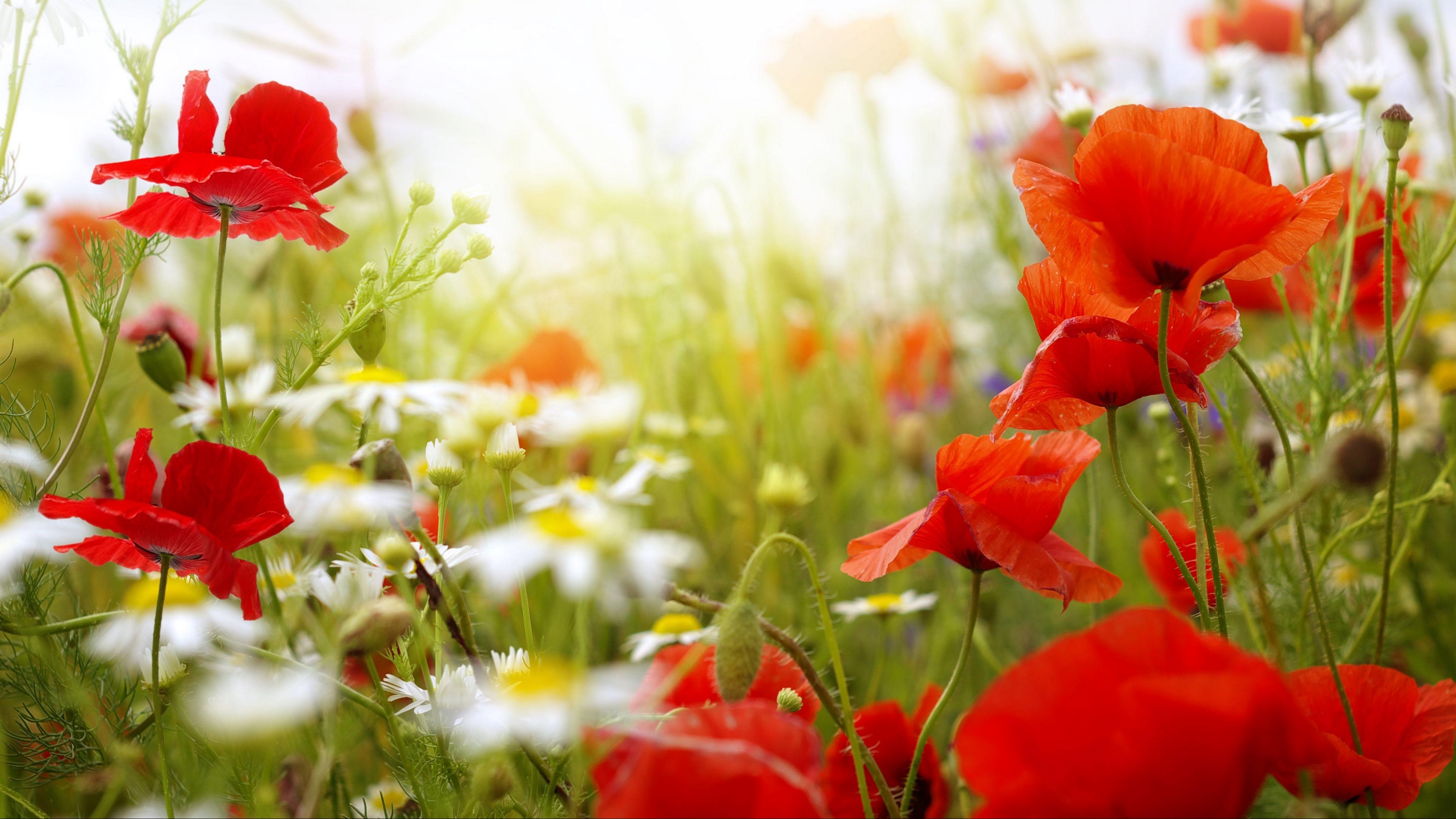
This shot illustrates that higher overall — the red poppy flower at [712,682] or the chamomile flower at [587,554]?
the chamomile flower at [587,554]

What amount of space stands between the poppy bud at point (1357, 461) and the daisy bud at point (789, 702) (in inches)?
7.2

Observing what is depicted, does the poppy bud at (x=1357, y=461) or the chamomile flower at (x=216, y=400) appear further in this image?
the chamomile flower at (x=216, y=400)

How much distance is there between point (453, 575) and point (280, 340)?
72 centimetres

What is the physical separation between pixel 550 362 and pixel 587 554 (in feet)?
2.19

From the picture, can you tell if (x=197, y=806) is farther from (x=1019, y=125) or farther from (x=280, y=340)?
(x=1019, y=125)

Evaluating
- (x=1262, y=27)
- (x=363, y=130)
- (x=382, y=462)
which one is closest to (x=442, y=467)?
(x=382, y=462)

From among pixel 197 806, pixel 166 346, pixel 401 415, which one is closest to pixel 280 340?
pixel 401 415

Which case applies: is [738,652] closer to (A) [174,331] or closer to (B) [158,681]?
(B) [158,681]

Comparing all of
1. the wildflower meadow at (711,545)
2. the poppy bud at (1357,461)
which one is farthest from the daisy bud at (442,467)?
the poppy bud at (1357,461)

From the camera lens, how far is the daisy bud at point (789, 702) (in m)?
0.34

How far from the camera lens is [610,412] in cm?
53

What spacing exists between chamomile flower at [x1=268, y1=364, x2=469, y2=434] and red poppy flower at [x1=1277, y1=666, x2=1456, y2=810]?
0.36 metres

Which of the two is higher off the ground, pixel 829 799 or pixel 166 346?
pixel 166 346

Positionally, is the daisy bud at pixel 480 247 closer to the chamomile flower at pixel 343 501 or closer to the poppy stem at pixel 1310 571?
the chamomile flower at pixel 343 501
